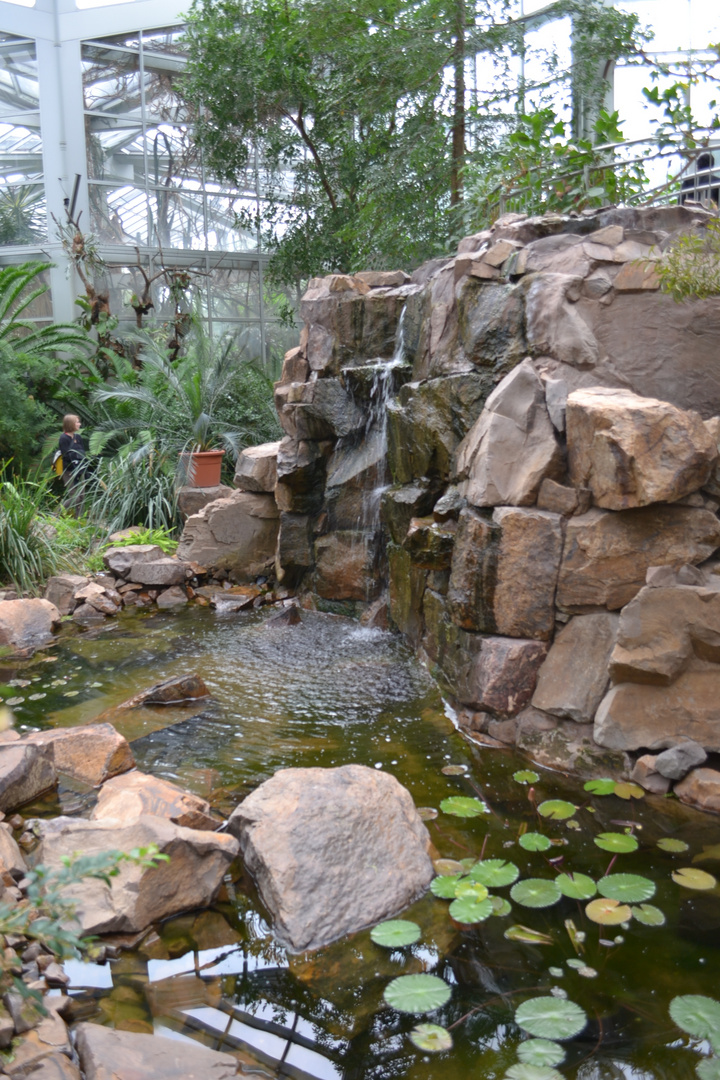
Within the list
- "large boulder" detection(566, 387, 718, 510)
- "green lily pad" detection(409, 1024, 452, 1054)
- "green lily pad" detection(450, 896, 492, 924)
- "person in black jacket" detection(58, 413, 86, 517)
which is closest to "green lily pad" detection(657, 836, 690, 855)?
Answer: "green lily pad" detection(450, 896, 492, 924)

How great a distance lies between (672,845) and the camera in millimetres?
3320

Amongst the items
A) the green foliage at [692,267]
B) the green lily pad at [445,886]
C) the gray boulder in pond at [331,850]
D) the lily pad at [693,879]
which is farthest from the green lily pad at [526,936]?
the green foliage at [692,267]

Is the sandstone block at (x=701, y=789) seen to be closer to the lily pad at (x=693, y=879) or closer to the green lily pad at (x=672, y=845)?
the green lily pad at (x=672, y=845)

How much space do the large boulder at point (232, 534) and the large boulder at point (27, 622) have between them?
1.61m

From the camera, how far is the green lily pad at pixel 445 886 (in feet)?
9.88

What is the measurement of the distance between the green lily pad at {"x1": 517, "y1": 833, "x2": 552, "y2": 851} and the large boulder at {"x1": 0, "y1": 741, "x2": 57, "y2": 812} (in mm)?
2142

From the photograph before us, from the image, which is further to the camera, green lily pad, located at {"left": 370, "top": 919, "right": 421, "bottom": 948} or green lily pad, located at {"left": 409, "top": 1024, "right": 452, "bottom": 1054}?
green lily pad, located at {"left": 370, "top": 919, "right": 421, "bottom": 948}

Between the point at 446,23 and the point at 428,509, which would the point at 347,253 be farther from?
the point at 428,509

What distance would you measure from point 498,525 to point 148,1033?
2.77 metres

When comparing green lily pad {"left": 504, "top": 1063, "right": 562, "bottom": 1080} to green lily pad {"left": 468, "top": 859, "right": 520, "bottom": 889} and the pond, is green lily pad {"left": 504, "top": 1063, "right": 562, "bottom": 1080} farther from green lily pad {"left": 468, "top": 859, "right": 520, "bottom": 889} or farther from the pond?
green lily pad {"left": 468, "top": 859, "right": 520, "bottom": 889}

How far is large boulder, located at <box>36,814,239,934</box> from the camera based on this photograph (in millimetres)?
2848

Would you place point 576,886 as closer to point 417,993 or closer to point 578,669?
point 417,993

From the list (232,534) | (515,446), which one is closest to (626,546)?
(515,446)

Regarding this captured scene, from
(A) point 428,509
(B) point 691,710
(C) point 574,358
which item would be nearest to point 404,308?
(A) point 428,509
